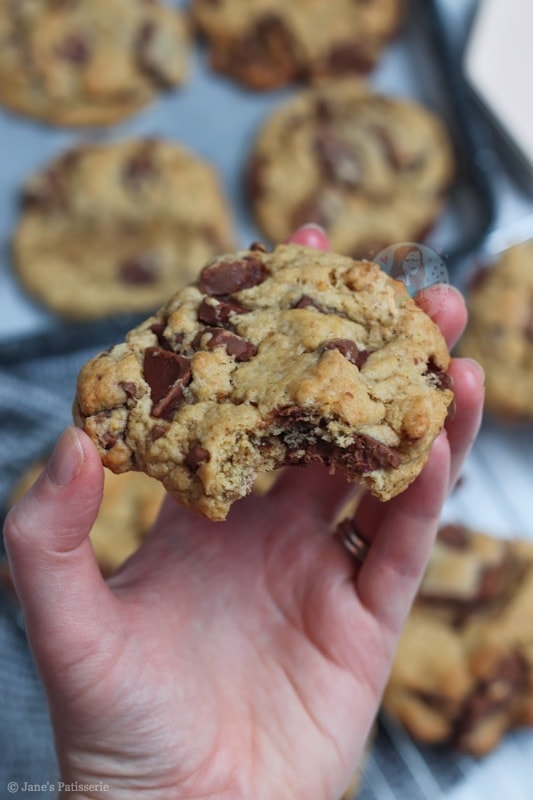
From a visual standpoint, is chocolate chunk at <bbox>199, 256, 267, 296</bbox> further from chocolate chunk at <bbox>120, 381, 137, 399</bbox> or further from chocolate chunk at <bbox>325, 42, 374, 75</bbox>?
chocolate chunk at <bbox>325, 42, 374, 75</bbox>

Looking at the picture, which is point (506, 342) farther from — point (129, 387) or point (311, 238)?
point (129, 387)

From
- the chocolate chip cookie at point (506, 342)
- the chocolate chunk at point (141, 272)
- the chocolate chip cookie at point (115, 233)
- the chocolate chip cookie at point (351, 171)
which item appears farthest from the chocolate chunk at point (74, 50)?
the chocolate chip cookie at point (506, 342)

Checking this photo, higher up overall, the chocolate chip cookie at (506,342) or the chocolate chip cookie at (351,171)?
the chocolate chip cookie at (351,171)

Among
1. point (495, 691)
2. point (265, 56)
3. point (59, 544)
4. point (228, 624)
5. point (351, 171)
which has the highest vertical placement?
point (265, 56)

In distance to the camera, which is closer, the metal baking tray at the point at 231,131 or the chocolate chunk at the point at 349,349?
the chocolate chunk at the point at 349,349

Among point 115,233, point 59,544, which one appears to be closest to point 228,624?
point 59,544

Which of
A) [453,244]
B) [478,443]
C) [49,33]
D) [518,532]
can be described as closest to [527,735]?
[518,532]

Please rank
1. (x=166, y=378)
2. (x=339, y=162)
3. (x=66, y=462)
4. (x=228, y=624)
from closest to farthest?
(x=66, y=462), (x=166, y=378), (x=228, y=624), (x=339, y=162)

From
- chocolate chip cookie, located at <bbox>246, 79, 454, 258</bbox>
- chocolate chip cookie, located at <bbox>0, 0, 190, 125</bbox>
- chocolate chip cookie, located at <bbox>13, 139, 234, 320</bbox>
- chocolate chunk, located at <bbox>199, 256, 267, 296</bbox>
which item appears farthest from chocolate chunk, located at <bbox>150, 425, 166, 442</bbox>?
chocolate chip cookie, located at <bbox>0, 0, 190, 125</bbox>

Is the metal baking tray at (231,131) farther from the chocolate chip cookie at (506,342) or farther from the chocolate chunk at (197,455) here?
the chocolate chunk at (197,455)
